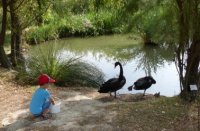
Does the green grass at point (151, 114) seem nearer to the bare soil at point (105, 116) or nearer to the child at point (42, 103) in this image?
the bare soil at point (105, 116)

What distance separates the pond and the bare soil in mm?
4030

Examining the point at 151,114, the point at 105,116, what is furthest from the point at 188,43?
the point at 105,116

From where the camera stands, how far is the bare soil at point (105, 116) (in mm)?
6977

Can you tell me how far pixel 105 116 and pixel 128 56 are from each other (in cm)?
1162

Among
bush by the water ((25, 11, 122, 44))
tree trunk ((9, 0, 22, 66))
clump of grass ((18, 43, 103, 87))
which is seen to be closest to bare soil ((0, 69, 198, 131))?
clump of grass ((18, 43, 103, 87))

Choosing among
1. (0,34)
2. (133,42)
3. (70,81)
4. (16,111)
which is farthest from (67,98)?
(133,42)

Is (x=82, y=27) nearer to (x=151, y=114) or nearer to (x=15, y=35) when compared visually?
(x=15, y=35)

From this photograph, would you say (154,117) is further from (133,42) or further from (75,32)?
(75,32)

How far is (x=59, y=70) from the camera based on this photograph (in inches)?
450

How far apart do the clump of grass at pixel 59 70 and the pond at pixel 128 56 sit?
1.13m

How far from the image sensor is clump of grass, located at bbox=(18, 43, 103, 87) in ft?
37.3

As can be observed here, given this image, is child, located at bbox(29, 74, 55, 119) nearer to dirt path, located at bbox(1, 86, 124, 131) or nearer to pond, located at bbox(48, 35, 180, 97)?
dirt path, located at bbox(1, 86, 124, 131)

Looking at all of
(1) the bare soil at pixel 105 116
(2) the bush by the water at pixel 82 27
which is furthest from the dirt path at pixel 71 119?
(2) the bush by the water at pixel 82 27

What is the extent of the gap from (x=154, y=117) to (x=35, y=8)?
8259mm
